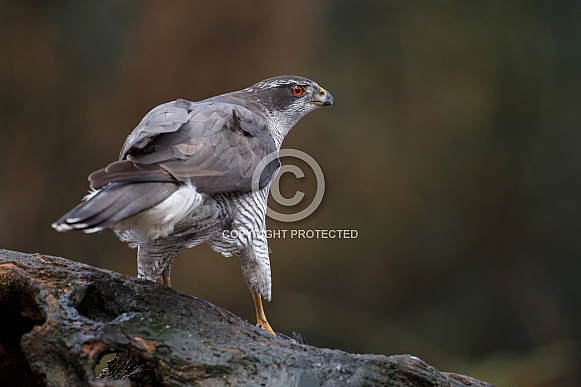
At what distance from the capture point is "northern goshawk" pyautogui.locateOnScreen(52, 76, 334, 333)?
3.24 m

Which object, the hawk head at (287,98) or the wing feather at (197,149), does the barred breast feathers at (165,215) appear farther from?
the hawk head at (287,98)

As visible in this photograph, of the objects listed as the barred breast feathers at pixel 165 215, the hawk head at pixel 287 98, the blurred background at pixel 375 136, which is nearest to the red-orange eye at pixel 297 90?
the hawk head at pixel 287 98

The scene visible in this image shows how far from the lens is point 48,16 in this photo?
8.98 meters

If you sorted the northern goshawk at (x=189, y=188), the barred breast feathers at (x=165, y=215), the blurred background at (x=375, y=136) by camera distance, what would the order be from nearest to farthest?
the northern goshawk at (x=189, y=188) → the barred breast feathers at (x=165, y=215) → the blurred background at (x=375, y=136)

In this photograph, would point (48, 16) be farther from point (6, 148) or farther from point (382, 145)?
point (382, 145)

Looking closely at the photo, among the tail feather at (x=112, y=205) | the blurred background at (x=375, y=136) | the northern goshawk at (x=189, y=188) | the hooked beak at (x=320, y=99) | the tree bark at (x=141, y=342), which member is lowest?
the tree bark at (x=141, y=342)

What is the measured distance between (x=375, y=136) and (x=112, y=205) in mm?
6577

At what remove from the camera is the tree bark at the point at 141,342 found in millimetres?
2904

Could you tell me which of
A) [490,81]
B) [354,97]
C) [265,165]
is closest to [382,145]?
[354,97]

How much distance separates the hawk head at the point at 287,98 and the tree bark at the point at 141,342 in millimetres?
2146

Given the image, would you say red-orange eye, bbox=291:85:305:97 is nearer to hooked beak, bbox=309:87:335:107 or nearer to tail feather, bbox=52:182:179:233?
hooked beak, bbox=309:87:335:107

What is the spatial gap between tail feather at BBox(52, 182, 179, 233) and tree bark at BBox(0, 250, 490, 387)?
39cm

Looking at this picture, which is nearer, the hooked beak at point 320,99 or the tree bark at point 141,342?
the tree bark at point 141,342

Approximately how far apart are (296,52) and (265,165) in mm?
5234
